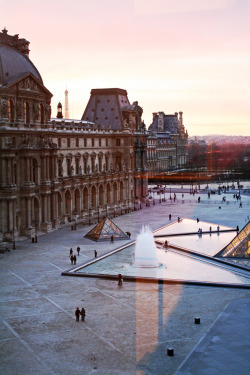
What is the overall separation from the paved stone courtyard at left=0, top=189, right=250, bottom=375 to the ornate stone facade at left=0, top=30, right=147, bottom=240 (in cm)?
1252

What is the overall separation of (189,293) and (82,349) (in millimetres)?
11800

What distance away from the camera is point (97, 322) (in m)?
33.1

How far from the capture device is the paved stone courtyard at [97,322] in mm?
27062

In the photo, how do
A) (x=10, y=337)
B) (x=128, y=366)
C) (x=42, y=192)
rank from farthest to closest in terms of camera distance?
(x=42, y=192) < (x=10, y=337) < (x=128, y=366)

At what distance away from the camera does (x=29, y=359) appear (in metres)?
27.7

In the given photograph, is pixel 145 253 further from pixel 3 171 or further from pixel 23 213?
pixel 3 171

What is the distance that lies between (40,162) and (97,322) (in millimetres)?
35151

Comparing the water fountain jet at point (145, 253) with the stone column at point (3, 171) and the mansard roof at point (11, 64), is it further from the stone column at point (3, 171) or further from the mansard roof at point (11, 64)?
the mansard roof at point (11, 64)

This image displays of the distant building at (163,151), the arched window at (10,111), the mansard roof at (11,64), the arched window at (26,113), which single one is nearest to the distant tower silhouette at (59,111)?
the mansard roof at (11,64)

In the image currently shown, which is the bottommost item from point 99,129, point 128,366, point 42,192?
point 128,366

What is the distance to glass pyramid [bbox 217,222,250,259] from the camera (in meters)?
47.1

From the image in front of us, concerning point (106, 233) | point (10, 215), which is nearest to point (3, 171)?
point (10, 215)

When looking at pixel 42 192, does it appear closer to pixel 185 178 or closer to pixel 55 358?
pixel 55 358

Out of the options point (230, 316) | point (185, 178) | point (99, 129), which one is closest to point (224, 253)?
point (230, 316)
